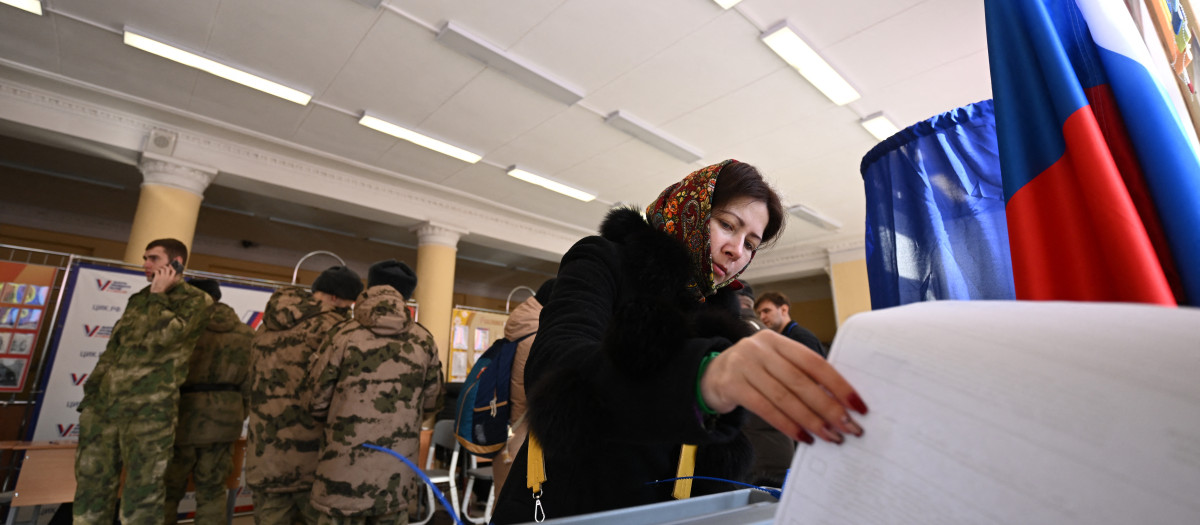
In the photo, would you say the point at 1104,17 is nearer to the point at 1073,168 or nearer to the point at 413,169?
the point at 1073,168

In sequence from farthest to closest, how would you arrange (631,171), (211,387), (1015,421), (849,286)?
1. (849,286)
2. (631,171)
3. (211,387)
4. (1015,421)

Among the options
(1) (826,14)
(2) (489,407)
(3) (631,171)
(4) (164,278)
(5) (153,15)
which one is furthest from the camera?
(3) (631,171)

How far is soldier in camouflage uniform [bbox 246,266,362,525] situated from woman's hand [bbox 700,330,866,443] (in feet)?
7.80

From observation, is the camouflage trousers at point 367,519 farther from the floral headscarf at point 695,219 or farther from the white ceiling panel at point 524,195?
the white ceiling panel at point 524,195

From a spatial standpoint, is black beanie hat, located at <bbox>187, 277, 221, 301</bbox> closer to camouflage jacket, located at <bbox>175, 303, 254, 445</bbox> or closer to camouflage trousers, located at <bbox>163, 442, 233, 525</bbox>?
camouflage jacket, located at <bbox>175, 303, 254, 445</bbox>

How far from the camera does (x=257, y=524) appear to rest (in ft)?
7.20

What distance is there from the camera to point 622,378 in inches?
17.7

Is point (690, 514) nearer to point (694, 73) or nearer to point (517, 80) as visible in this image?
point (694, 73)

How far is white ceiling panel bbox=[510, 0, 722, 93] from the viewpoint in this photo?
294 centimetres

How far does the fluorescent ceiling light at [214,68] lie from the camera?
332 cm

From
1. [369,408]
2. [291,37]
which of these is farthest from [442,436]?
[291,37]

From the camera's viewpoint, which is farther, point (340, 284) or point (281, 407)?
point (340, 284)

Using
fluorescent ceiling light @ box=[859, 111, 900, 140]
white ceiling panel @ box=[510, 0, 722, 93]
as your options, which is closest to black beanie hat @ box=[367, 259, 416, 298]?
white ceiling panel @ box=[510, 0, 722, 93]

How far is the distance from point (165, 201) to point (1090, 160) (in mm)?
5748
